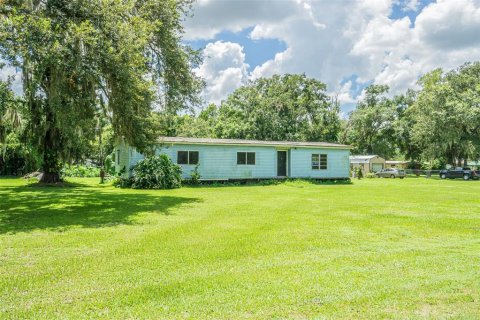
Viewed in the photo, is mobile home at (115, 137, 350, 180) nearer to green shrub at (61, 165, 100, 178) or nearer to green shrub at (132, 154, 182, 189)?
green shrub at (132, 154, 182, 189)

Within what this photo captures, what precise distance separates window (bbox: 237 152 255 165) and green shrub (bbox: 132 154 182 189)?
16.0ft

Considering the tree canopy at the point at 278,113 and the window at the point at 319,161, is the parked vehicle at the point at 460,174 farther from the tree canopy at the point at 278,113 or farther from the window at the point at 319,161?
the window at the point at 319,161

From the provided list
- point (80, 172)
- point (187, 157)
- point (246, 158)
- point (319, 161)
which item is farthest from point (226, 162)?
point (80, 172)

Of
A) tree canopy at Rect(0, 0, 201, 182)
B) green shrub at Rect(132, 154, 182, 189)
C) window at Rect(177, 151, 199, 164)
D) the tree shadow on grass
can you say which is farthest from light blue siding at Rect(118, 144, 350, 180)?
the tree shadow on grass

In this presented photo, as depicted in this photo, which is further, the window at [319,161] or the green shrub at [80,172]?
the green shrub at [80,172]

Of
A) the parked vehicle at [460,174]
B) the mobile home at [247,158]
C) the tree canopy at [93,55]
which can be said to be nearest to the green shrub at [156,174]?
the mobile home at [247,158]

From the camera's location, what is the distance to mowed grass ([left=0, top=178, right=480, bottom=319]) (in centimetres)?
380

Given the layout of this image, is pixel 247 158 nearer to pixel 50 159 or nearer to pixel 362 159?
pixel 50 159

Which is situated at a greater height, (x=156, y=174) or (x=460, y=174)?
(x=156, y=174)

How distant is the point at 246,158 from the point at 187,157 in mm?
3922

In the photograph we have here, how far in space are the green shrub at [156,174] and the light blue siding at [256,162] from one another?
3.19 ft

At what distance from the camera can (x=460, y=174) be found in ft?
112

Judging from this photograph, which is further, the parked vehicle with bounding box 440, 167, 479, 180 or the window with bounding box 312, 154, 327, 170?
the parked vehicle with bounding box 440, 167, 479, 180

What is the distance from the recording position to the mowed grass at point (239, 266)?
380 cm
